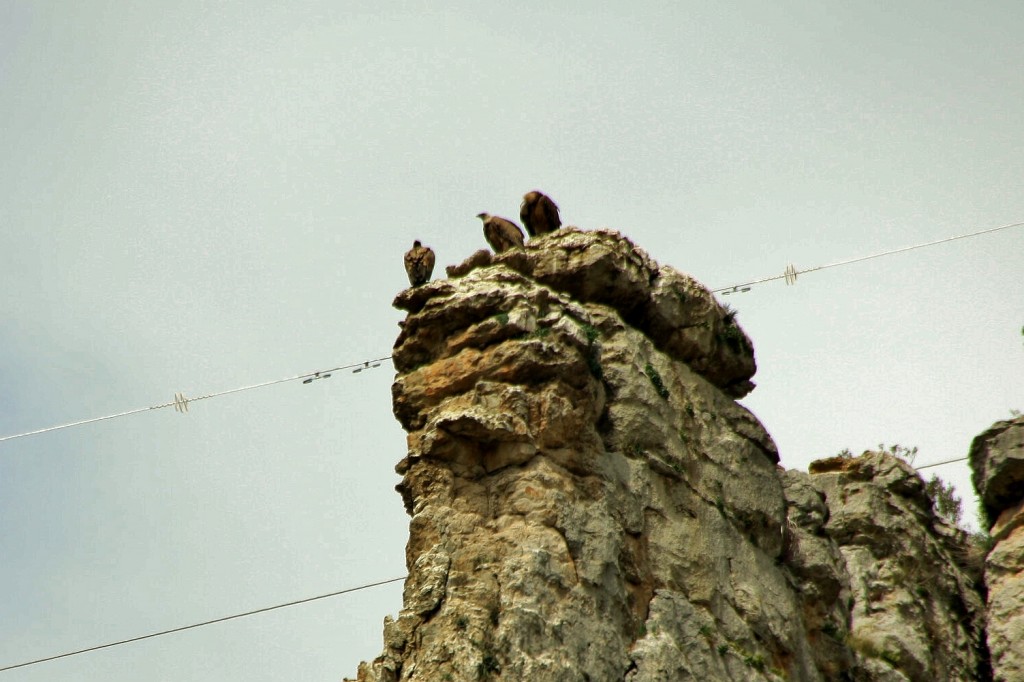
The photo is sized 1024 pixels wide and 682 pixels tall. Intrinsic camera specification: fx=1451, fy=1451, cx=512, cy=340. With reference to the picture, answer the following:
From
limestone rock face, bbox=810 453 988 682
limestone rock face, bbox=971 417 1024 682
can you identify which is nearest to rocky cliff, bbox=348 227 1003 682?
limestone rock face, bbox=810 453 988 682

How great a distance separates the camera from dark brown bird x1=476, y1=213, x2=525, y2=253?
2062cm

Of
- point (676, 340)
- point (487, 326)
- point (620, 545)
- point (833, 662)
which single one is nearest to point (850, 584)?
point (833, 662)

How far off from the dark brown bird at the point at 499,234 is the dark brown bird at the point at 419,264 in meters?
0.88

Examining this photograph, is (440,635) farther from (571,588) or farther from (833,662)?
(833,662)

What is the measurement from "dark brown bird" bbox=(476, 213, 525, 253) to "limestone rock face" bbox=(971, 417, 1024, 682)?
330 inches

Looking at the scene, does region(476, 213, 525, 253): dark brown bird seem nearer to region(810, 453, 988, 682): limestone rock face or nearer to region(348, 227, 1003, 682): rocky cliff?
region(348, 227, 1003, 682): rocky cliff

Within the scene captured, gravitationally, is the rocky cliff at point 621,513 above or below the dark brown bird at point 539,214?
below

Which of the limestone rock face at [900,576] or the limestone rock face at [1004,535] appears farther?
the limestone rock face at [1004,535]

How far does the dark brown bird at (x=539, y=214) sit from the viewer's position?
2142 centimetres

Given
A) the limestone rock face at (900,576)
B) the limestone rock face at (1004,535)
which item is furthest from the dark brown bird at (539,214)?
the limestone rock face at (1004,535)

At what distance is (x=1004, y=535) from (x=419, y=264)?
985 centimetres

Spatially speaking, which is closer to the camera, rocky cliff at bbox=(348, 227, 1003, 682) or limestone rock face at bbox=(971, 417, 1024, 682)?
rocky cliff at bbox=(348, 227, 1003, 682)

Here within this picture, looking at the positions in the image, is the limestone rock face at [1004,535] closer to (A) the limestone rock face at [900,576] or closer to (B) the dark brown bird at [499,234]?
(A) the limestone rock face at [900,576]

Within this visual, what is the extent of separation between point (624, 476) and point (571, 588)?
88.6 inches
